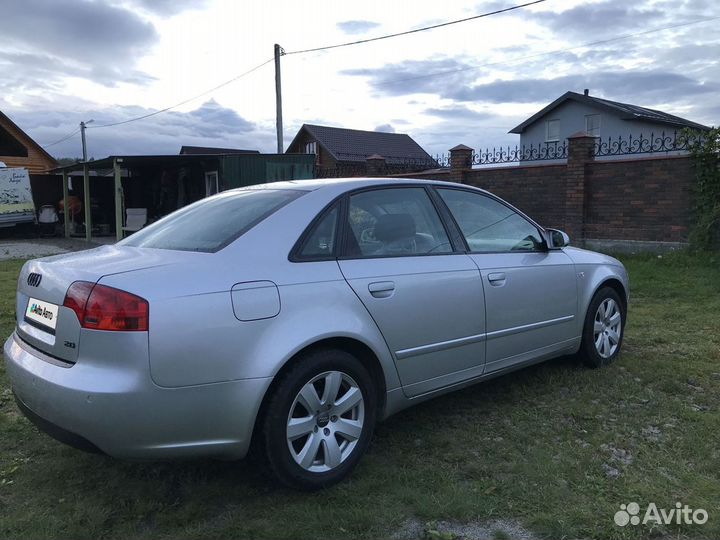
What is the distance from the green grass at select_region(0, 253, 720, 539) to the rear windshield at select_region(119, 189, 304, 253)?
3.84 ft

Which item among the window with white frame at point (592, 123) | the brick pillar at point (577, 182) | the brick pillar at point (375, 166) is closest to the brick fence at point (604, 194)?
the brick pillar at point (577, 182)

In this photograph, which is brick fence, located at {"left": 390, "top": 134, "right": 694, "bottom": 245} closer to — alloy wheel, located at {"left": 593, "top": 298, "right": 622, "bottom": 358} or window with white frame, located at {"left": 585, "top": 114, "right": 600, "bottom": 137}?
alloy wheel, located at {"left": 593, "top": 298, "right": 622, "bottom": 358}

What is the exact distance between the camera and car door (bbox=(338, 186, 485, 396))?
3.09 metres

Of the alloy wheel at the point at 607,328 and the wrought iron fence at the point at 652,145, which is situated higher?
the wrought iron fence at the point at 652,145

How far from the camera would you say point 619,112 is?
28922 millimetres

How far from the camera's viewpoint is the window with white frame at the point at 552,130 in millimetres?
33156

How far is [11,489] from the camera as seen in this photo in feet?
9.59

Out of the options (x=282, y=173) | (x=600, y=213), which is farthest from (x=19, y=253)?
(x=600, y=213)

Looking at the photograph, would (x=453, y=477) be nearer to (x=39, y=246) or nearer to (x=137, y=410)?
(x=137, y=410)

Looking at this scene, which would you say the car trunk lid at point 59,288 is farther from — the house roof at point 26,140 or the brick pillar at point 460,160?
the house roof at point 26,140

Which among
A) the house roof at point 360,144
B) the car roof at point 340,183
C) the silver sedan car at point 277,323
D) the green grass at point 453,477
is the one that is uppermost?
the house roof at point 360,144

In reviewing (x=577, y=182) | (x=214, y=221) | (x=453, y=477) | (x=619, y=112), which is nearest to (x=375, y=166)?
(x=577, y=182)

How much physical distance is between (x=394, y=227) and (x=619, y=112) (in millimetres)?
29349

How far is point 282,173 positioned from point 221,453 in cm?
1533
